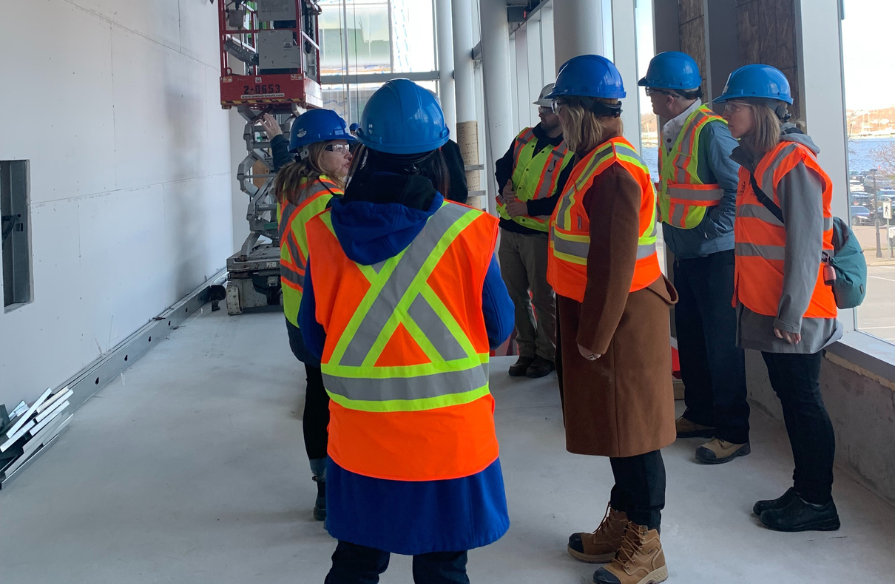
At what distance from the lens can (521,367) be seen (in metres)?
5.10

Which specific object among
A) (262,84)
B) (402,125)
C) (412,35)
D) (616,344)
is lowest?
(616,344)

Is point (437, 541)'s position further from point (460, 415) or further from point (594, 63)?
point (594, 63)

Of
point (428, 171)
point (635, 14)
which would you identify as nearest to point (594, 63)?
point (428, 171)

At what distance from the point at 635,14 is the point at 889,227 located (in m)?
3.15

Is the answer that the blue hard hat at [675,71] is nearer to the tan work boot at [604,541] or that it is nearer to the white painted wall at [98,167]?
the tan work boot at [604,541]

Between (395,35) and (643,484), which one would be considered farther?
(395,35)

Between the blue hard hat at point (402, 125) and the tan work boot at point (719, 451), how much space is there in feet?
7.90

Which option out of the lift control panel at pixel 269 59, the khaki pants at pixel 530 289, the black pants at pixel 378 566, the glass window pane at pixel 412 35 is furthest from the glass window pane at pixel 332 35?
the black pants at pixel 378 566

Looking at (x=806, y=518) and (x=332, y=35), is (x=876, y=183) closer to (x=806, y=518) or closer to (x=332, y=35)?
(x=806, y=518)

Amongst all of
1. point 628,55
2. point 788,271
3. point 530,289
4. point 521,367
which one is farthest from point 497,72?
point 788,271

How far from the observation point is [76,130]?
5.03m

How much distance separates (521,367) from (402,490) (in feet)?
11.5

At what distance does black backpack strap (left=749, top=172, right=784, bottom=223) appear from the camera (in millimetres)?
2766

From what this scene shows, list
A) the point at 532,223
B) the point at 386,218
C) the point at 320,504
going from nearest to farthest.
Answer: the point at 386,218, the point at 320,504, the point at 532,223
